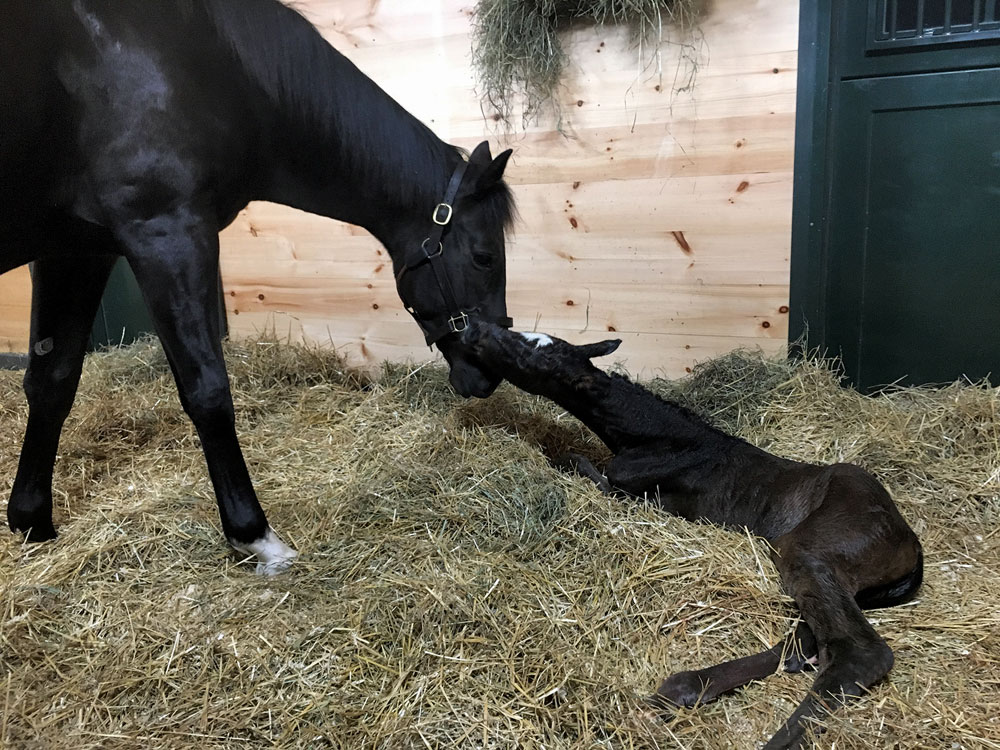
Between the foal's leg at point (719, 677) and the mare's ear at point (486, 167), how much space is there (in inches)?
64.8

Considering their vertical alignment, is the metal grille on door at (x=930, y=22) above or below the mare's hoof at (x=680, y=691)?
above

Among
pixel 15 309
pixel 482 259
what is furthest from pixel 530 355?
pixel 15 309

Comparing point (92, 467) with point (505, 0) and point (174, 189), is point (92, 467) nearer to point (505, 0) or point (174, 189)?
point (174, 189)

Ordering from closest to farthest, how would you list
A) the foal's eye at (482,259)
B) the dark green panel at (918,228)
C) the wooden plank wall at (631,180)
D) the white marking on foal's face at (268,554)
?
the white marking on foal's face at (268,554)
the foal's eye at (482,259)
the dark green panel at (918,228)
the wooden plank wall at (631,180)

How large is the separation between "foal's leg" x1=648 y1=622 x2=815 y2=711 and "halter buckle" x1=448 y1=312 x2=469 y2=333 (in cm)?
136

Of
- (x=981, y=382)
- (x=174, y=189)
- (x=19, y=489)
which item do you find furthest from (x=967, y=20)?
(x=19, y=489)

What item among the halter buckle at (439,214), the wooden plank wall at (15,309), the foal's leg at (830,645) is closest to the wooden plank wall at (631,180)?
the halter buckle at (439,214)

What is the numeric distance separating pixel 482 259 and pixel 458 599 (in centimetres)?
121

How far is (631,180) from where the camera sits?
3.13m

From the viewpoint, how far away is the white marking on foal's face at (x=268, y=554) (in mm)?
1907

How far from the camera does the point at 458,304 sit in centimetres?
240

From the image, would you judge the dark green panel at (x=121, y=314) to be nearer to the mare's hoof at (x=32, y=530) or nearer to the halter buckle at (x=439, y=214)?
the mare's hoof at (x=32, y=530)

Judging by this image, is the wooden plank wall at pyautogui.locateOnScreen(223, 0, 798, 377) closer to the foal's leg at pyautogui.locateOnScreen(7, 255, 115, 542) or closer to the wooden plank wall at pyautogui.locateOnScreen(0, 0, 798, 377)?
the wooden plank wall at pyautogui.locateOnScreen(0, 0, 798, 377)

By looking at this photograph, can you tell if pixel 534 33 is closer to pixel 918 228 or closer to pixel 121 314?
pixel 918 228
